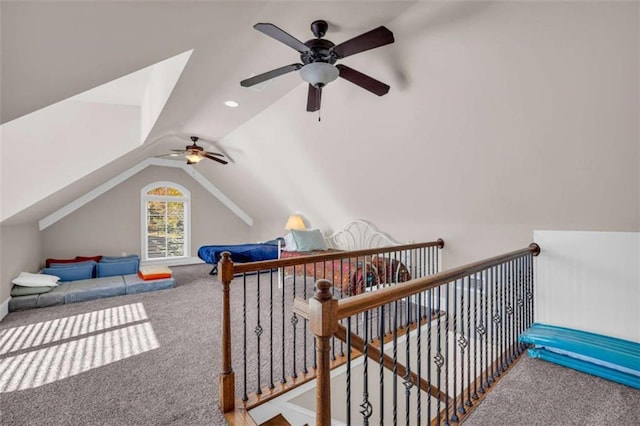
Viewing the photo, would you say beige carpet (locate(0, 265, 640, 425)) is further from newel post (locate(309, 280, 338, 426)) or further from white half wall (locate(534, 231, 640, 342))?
newel post (locate(309, 280, 338, 426))

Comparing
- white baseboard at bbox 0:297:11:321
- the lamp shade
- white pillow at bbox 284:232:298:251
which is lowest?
white baseboard at bbox 0:297:11:321

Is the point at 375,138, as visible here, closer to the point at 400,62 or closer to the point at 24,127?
the point at 400,62

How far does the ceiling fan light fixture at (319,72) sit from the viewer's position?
1910 mm

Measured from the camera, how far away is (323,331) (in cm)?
94

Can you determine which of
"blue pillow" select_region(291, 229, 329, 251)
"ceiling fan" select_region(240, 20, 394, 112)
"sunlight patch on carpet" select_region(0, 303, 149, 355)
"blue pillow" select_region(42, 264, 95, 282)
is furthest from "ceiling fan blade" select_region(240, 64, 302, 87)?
"blue pillow" select_region(42, 264, 95, 282)

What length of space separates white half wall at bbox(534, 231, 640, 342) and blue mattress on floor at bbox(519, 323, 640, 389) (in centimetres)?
15

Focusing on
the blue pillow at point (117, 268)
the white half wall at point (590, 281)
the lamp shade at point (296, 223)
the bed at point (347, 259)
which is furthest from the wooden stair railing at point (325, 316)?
the blue pillow at point (117, 268)

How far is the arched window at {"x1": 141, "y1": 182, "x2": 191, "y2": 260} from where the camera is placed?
22.4 feet

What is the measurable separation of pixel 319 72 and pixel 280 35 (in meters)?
0.35

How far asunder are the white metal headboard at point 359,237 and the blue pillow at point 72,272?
4.35 m

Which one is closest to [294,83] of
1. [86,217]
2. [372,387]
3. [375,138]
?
[375,138]

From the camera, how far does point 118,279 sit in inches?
192

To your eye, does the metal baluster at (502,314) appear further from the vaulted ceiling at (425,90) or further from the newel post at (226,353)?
the newel post at (226,353)

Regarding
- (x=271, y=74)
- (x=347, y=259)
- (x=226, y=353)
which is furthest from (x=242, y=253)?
(x=271, y=74)
